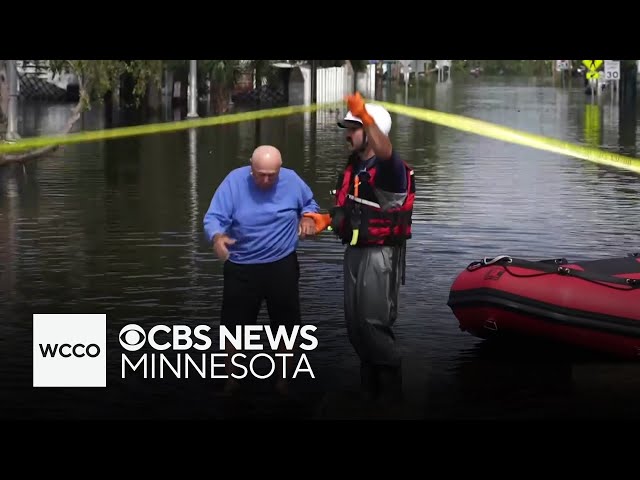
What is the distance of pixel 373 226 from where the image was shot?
919 centimetres

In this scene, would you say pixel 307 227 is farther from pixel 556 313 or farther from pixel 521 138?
pixel 521 138

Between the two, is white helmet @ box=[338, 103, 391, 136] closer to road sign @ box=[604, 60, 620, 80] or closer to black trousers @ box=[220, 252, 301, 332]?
black trousers @ box=[220, 252, 301, 332]

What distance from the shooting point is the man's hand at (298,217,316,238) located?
9.27 m

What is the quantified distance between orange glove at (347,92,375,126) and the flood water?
Result: 2145 millimetres

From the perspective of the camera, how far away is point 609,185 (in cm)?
2805

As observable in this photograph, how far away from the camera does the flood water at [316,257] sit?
10664mm

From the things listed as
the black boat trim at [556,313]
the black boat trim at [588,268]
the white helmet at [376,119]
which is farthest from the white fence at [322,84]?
the white helmet at [376,119]

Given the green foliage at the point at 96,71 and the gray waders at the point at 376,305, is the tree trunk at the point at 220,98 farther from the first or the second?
the gray waders at the point at 376,305

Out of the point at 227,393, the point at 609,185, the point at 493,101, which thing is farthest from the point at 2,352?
the point at 493,101

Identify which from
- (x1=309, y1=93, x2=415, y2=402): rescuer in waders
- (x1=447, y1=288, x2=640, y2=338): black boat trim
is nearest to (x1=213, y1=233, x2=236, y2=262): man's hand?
(x1=309, y1=93, x2=415, y2=402): rescuer in waders

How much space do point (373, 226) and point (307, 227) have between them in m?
0.39

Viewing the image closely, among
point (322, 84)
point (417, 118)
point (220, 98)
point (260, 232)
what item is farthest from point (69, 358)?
point (322, 84)
